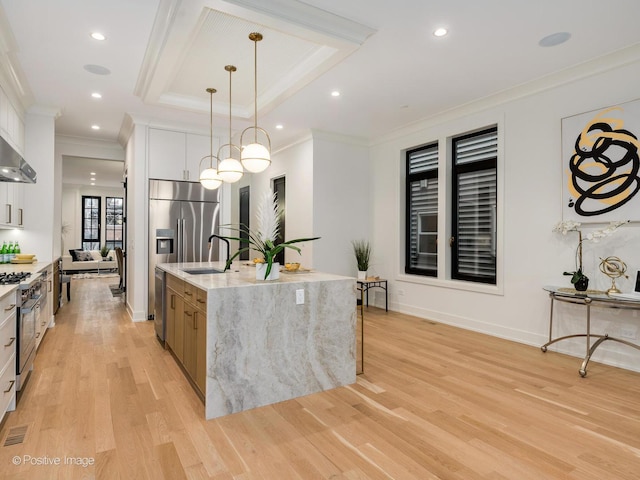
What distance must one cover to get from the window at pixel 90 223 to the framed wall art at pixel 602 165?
13.5m

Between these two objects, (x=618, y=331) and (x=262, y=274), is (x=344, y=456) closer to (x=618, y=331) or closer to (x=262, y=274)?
(x=262, y=274)

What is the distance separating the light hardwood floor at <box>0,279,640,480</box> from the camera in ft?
6.53

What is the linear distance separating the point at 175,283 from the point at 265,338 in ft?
4.26

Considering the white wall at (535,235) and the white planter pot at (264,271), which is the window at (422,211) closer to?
the white wall at (535,235)

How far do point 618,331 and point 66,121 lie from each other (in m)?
7.36

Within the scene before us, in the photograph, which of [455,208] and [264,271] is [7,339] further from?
[455,208]

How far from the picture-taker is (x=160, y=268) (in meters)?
4.18

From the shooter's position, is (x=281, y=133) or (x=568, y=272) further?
(x=281, y=133)

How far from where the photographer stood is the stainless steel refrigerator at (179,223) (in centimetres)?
557

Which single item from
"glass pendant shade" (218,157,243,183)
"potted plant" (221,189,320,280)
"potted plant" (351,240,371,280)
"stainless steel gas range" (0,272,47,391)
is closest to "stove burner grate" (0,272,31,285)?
"stainless steel gas range" (0,272,47,391)

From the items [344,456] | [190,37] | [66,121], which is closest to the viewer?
[344,456]

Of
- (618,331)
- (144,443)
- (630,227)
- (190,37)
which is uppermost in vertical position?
(190,37)

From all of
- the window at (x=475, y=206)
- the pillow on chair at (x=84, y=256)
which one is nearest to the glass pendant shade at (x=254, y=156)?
the window at (x=475, y=206)

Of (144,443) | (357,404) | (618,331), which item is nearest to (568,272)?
(618,331)
